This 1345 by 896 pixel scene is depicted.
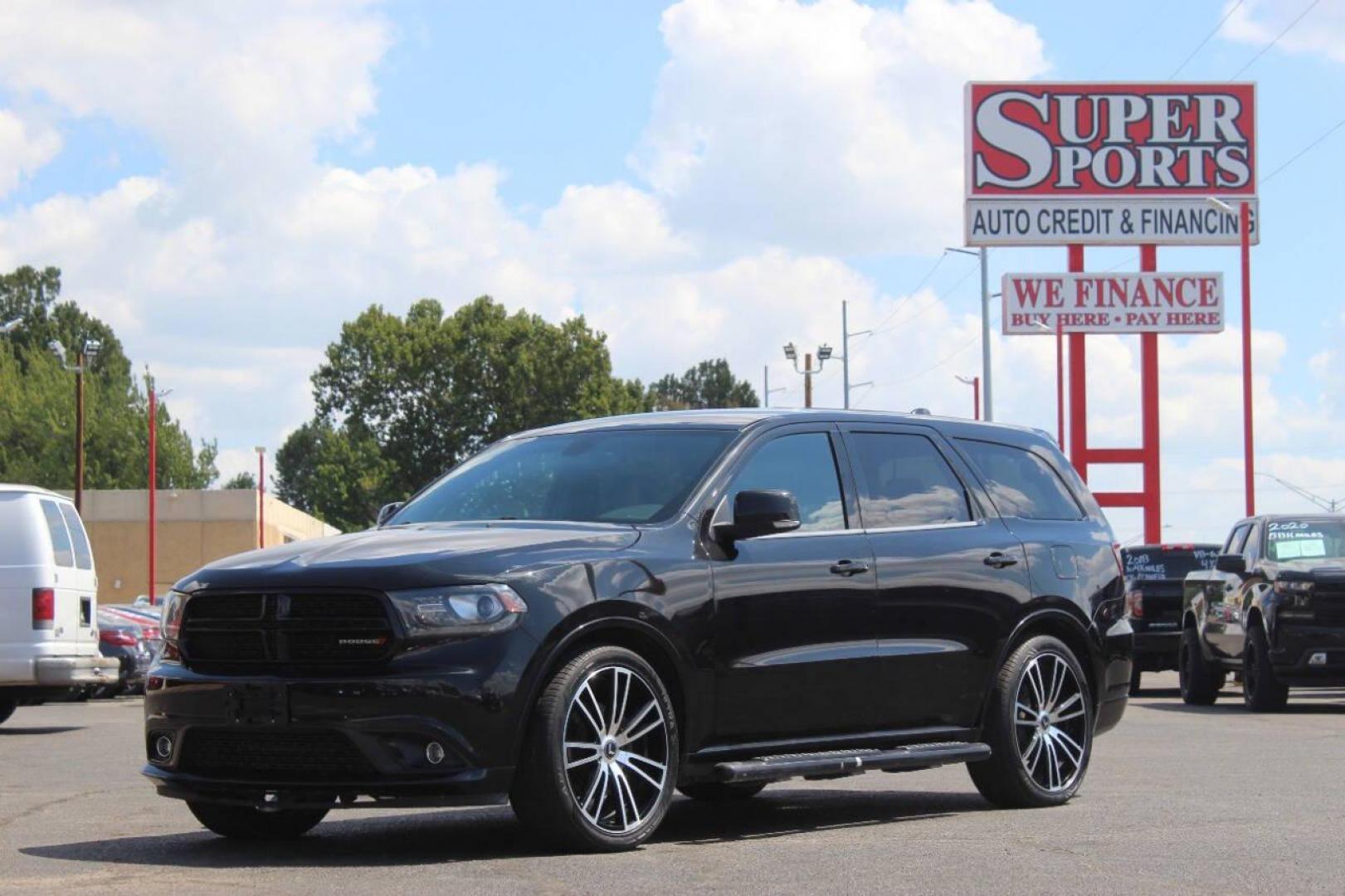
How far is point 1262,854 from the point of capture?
838cm

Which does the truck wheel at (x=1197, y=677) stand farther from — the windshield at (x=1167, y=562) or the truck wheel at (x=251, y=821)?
the truck wheel at (x=251, y=821)

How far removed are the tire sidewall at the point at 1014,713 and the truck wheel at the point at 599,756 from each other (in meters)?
2.27

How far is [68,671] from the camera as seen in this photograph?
1895 centimetres

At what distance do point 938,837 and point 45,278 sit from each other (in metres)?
117

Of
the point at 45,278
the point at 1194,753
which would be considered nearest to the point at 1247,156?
the point at 1194,753

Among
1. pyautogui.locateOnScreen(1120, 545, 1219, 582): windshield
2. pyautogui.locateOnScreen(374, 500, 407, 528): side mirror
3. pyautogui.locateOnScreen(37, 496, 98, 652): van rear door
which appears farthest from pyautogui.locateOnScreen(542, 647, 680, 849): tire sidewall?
pyautogui.locateOnScreen(1120, 545, 1219, 582): windshield

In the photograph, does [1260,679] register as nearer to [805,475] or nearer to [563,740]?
[805,475]

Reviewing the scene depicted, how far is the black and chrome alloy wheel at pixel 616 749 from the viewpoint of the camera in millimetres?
8281

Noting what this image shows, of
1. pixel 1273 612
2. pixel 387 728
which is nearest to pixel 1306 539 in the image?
pixel 1273 612

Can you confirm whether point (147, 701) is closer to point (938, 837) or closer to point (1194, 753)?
point (938, 837)

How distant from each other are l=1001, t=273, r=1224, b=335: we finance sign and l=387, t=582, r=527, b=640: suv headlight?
1741 inches

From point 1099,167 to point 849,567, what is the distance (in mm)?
42521

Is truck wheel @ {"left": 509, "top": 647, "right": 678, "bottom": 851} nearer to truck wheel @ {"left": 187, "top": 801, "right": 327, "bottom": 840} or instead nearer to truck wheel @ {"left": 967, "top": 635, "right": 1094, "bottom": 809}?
truck wheel @ {"left": 187, "top": 801, "right": 327, "bottom": 840}

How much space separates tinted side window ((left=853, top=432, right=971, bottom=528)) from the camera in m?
10.0
